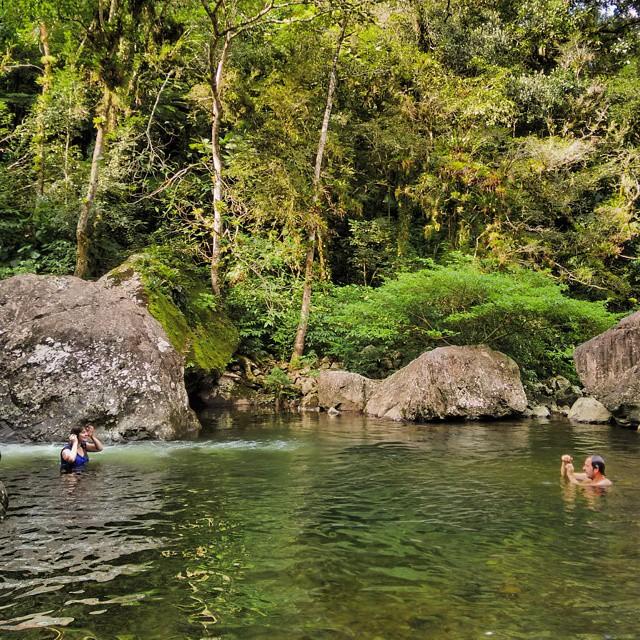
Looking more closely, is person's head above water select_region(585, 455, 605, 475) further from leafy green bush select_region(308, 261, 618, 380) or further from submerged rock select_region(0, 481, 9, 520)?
leafy green bush select_region(308, 261, 618, 380)

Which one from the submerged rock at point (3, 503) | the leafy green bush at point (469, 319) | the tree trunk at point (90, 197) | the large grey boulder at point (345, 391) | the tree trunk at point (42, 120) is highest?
the tree trunk at point (42, 120)

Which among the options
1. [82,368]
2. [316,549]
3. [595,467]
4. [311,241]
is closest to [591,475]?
[595,467]

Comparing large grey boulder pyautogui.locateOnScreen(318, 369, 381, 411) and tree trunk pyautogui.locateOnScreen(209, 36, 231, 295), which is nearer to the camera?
large grey boulder pyautogui.locateOnScreen(318, 369, 381, 411)

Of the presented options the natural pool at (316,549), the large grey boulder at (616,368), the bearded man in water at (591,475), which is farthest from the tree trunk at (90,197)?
the large grey boulder at (616,368)

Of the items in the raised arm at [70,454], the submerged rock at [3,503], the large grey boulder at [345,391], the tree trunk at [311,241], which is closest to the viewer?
the submerged rock at [3,503]

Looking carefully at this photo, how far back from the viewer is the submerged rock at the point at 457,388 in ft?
48.4

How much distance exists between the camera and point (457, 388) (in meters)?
14.8

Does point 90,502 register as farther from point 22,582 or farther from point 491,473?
point 491,473

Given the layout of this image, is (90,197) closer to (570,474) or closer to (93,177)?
(93,177)

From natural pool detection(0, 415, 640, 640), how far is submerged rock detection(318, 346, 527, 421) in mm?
4842

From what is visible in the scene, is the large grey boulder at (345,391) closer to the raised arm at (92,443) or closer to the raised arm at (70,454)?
the raised arm at (92,443)

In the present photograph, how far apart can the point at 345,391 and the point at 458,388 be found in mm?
3518

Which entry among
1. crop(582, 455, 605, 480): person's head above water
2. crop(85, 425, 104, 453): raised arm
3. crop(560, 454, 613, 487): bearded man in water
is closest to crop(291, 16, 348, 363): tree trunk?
crop(85, 425, 104, 453): raised arm

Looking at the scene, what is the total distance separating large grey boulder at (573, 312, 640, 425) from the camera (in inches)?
545
